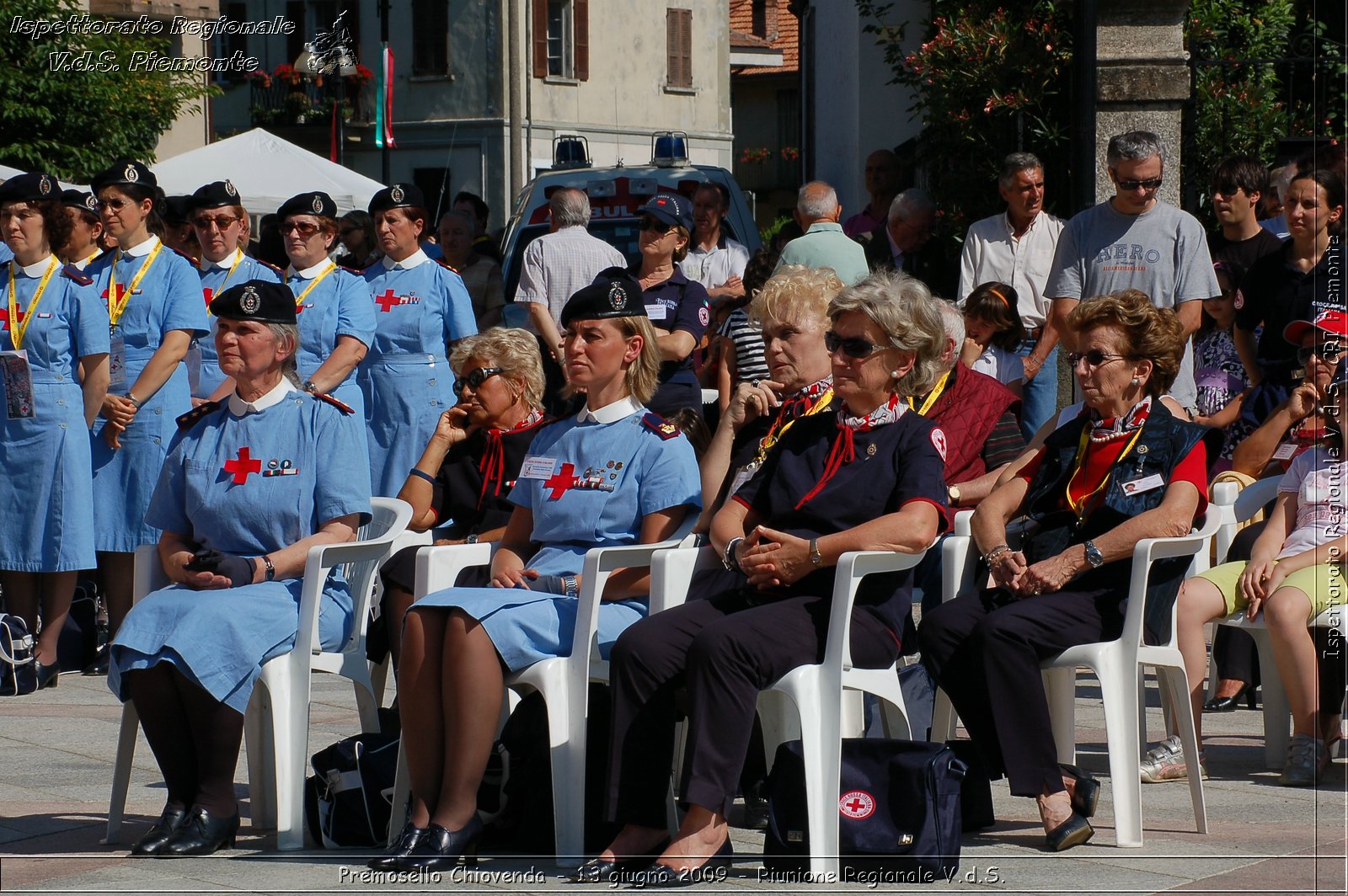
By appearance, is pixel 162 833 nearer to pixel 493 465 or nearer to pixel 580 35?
pixel 493 465

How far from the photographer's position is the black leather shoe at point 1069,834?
495 centimetres

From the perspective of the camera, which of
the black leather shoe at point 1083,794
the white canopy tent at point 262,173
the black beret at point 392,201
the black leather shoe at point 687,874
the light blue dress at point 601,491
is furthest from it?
the white canopy tent at point 262,173

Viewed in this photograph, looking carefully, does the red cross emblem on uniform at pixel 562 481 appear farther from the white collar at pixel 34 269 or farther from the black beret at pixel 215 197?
the white collar at pixel 34 269

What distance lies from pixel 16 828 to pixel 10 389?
314 centimetres

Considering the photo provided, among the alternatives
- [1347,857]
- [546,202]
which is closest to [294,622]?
[1347,857]

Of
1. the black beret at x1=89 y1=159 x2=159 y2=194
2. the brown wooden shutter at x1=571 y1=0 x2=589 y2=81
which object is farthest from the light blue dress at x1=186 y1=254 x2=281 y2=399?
the brown wooden shutter at x1=571 y1=0 x2=589 y2=81

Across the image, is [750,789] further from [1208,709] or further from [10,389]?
[10,389]

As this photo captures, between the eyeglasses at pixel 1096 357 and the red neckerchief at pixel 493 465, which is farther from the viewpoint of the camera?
the red neckerchief at pixel 493 465

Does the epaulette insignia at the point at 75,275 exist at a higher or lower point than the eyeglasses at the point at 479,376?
higher

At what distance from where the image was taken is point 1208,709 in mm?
7062

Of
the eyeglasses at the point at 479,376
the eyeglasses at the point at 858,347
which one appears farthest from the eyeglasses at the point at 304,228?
the eyeglasses at the point at 858,347

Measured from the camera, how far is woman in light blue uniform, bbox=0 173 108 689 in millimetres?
7969

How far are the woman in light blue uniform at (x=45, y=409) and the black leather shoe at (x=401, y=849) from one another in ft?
11.8

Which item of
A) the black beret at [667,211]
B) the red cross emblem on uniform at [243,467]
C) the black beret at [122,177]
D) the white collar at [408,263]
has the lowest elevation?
the red cross emblem on uniform at [243,467]
